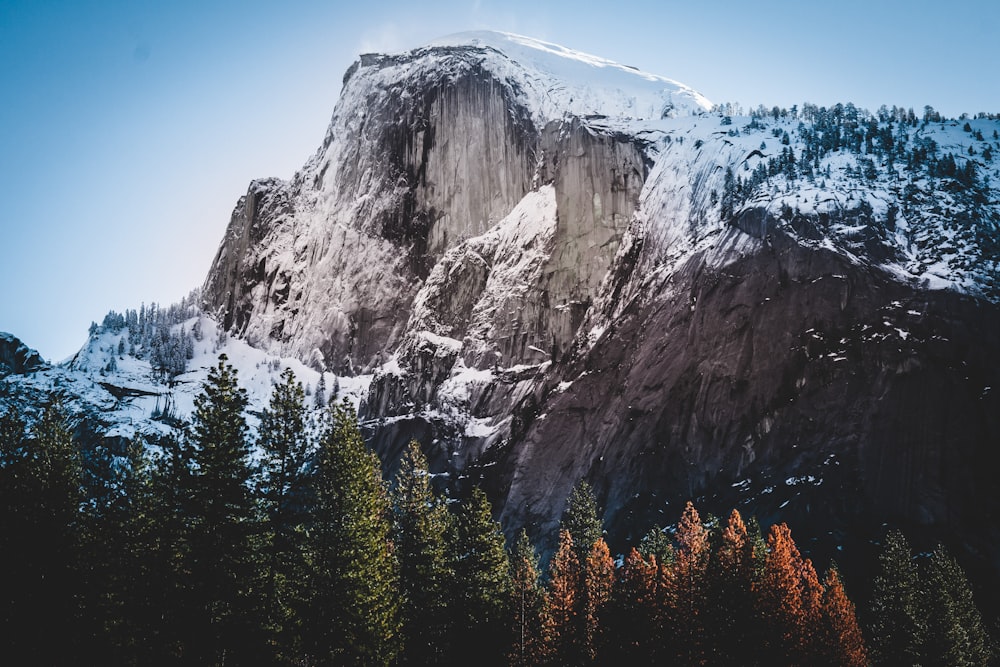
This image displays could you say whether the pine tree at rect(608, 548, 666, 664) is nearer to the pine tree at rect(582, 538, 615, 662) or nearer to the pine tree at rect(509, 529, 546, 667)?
the pine tree at rect(582, 538, 615, 662)

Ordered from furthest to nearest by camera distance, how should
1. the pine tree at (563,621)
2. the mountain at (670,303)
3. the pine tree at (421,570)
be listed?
the mountain at (670,303) < the pine tree at (563,621) < the pine tree at (421,570)

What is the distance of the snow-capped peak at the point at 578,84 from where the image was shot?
15875cm

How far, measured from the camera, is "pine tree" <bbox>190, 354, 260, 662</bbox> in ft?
88.9

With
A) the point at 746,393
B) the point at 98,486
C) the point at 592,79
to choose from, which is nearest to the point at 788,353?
the point at 746,393

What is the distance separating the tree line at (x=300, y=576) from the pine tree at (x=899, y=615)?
7.45 feet

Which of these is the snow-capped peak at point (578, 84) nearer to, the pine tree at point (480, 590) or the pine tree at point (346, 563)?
the pine tree at point (480, 590)

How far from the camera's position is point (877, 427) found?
7806 centimetres

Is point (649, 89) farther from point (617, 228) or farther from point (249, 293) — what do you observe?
point (249, 293)

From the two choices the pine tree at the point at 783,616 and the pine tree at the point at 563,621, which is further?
the pine tree at the point at 563,621

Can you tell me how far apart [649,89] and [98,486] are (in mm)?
157098

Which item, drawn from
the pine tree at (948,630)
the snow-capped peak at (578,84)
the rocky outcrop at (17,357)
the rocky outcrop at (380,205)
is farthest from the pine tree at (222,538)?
the rocky outcrop at (17,357)

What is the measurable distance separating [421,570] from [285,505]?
13.8 m

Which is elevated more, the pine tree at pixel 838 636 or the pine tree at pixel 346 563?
the pine tree at pixel 346 563

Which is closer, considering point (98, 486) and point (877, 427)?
point (98, 486)
